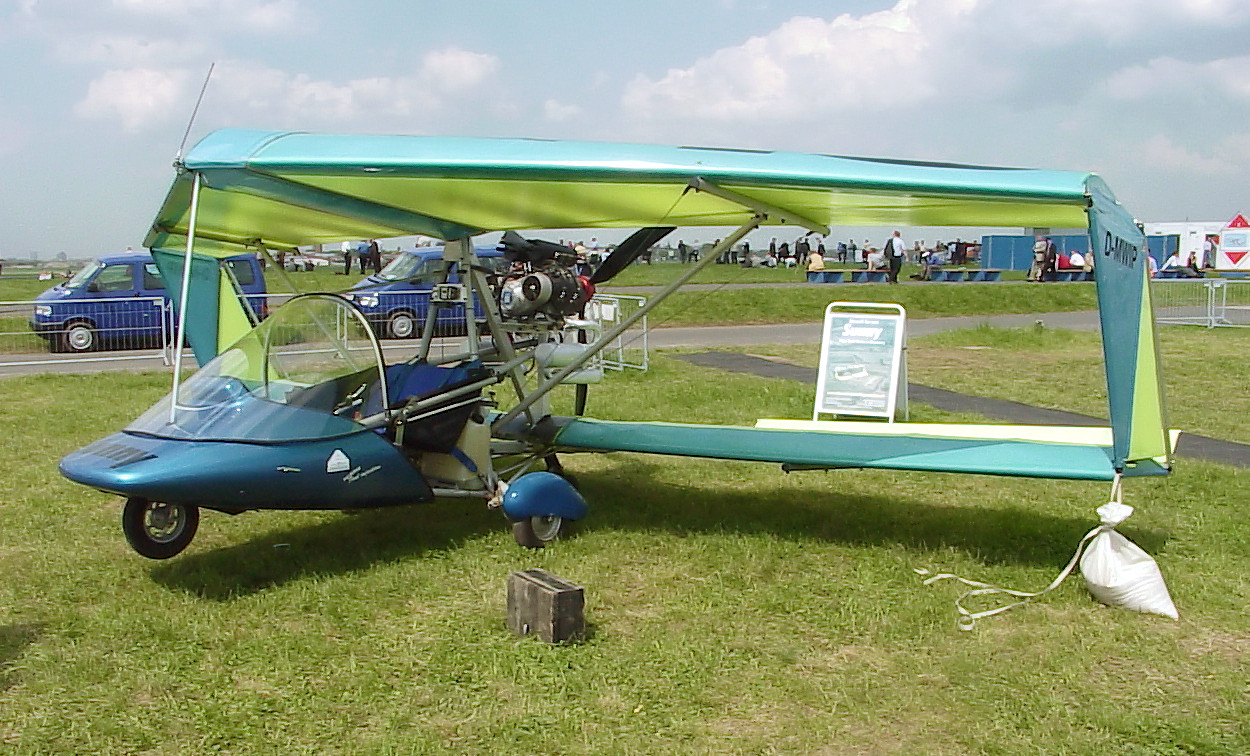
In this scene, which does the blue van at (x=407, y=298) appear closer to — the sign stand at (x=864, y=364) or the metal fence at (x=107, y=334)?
the sign stand at (x=864, y=364)

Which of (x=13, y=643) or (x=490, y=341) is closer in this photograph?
(x=13, y=643)

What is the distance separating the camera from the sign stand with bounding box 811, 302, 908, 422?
10578 mm

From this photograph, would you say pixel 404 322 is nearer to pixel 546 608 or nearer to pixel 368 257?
pixel 546 608

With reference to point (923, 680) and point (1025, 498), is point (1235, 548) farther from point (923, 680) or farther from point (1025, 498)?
point (923, 680)

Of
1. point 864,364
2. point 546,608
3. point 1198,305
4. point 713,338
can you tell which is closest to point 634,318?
point 546,608

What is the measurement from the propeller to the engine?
0.41 metres

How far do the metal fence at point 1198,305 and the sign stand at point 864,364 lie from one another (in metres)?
15.3

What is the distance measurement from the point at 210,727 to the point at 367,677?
2.20 feet

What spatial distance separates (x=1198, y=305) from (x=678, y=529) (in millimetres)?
23524

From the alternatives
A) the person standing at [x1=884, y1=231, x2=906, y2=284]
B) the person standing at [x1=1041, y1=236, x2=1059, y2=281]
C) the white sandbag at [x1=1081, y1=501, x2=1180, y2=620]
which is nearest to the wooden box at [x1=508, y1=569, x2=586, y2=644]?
the white sandbag at [x1=1081, y1=501, x2=1180, y2=620]

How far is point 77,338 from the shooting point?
697 inches

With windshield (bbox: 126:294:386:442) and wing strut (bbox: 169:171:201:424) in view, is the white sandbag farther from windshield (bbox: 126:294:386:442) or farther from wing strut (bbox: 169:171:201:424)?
wing strut (bbox: 169:171:201:424)

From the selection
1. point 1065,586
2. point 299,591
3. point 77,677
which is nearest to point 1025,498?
point 1065,586

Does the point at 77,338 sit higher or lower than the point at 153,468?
lower
